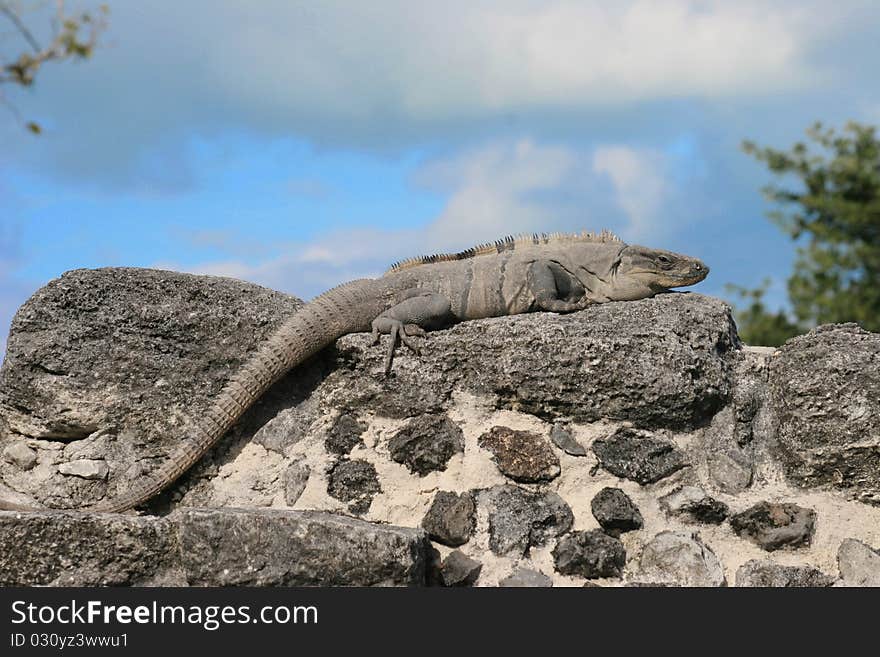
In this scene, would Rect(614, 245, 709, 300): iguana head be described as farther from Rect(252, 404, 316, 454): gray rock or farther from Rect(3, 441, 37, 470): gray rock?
Rect(3, 441, 37, 470): gray rock

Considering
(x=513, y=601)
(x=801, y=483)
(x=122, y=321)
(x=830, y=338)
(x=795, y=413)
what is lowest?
(x=513, y=601)

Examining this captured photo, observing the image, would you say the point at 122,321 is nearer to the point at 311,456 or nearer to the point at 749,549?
the point at 311,456

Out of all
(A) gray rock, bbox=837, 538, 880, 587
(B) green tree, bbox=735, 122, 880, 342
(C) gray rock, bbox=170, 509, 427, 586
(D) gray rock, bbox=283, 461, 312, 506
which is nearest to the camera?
(C) gray rock, bbox=170, 509, 427, 586

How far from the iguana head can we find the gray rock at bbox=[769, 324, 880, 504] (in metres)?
1.25

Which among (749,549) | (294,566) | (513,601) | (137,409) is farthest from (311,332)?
(749,549)

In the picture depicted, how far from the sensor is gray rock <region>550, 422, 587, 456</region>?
6.09m

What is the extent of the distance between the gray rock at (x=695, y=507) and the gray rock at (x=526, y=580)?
837 mm

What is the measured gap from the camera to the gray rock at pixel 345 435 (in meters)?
6.39

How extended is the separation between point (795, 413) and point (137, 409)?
162 inches

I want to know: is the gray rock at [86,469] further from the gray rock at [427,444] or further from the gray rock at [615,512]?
the gray rock at [615,512]

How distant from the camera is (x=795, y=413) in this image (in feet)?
20.4

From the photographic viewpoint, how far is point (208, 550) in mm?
5332

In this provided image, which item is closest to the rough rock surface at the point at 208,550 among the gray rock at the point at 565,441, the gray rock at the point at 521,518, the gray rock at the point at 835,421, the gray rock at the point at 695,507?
the gray rock at the point at 521,518

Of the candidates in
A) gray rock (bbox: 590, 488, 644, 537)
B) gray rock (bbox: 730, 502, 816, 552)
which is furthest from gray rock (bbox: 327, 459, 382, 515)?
gray rock (bbox: 730, 502, 816, 552)
